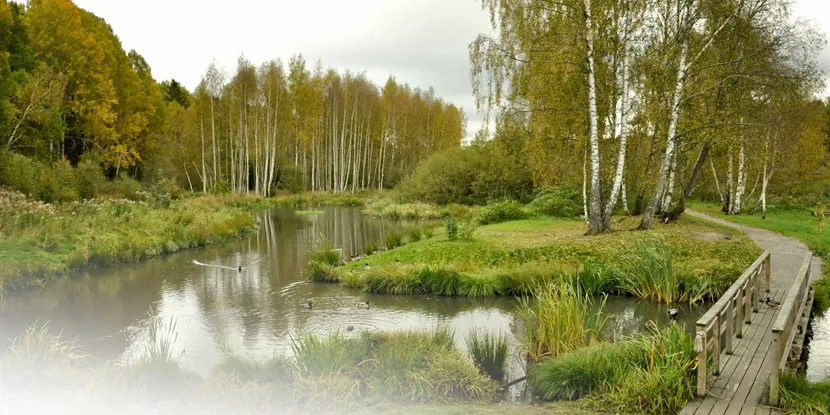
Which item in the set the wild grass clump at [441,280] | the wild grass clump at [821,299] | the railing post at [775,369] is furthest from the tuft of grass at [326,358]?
the wild grass clump at [821,299]

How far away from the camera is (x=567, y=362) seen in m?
5.97

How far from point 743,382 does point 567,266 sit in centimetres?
581

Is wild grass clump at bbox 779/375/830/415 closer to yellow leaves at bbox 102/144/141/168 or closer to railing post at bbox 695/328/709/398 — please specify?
railing post at bbox 695/328/709/398

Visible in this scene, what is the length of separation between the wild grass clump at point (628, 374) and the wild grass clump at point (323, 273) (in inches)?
285

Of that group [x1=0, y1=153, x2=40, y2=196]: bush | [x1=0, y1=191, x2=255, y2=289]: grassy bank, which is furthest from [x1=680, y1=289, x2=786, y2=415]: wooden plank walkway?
[x1=0, y1=153, x2=40, y2=196]: bush

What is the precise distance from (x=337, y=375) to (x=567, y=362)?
103 inches

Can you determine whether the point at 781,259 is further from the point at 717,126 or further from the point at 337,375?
the point at 337,375

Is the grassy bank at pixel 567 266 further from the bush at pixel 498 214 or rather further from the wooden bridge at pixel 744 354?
the bush at pixel 498 214

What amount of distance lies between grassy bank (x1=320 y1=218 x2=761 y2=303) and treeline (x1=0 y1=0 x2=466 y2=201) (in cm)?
1606

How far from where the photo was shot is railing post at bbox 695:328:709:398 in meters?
4.85

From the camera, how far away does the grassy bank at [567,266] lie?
10094mm

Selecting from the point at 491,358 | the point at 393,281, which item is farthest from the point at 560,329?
the point at 393,281

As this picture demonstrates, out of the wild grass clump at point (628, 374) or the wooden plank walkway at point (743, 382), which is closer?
the wooden plank walkway at point (743, 382)

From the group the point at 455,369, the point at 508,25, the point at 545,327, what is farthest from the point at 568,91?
the point at 455,369
